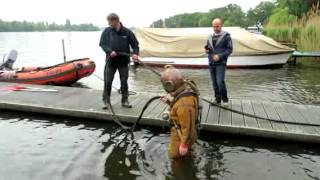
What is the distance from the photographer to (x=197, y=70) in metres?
18.2

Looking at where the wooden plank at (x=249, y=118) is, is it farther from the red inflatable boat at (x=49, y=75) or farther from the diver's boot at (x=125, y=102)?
the red inflatable boat at (x=49, y=75)

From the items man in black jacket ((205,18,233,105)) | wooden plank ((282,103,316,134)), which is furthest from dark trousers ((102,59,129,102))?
wooden plank ((282,103,316,134))

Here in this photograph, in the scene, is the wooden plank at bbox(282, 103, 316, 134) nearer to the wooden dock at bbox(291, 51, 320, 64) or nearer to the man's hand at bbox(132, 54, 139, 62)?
the man's hand at bbox(132, 54, 139, 62)

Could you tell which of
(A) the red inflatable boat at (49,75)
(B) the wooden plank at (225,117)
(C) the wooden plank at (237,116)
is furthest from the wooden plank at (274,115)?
(A) the red inflatable boat at (49,75)

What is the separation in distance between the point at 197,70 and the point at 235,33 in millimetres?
2757

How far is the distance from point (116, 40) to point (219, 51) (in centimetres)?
→ 208

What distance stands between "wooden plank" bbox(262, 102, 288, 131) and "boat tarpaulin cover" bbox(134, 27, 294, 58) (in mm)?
10233

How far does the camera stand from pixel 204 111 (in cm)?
756

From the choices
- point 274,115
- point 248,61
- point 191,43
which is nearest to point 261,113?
point 274,115

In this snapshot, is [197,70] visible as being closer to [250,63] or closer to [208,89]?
[250,63]

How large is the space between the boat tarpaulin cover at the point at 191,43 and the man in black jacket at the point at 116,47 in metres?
11.2

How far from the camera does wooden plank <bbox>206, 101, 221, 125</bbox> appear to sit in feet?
22.8

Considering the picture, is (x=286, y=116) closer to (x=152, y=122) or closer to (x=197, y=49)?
(x=152, y=122)

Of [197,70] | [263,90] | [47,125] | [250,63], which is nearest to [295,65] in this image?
[250,63]
